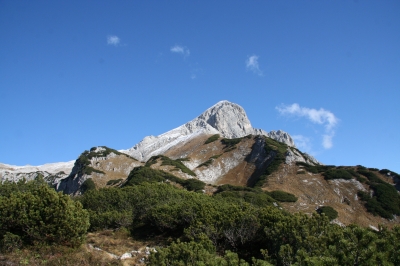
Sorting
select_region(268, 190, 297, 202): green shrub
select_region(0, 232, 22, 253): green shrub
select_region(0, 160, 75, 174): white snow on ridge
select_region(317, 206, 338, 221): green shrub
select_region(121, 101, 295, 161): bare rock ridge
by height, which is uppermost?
select_region(121, 101, 295, 161): bare rock ridge

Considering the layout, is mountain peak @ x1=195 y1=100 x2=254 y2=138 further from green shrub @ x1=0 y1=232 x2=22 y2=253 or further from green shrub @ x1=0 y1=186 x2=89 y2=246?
green shrub @ x1=0 y1=232 x2=22 y2=253

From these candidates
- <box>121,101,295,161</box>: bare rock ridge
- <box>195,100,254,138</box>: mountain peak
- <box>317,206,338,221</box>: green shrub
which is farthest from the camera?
<box>195,100,254,138</box>: mountain peak

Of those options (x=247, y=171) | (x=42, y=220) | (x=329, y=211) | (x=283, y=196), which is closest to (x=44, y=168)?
(x=247, y=171)

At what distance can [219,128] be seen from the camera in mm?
165375

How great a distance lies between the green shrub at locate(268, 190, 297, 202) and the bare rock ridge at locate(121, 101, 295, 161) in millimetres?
77338

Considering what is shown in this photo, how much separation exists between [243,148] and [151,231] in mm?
72611

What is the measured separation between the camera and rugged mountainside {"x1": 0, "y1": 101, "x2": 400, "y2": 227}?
60.8 metres

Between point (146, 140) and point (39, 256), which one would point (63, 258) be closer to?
point (39, 256)

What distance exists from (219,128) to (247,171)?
257 ft

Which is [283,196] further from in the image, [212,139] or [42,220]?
[212,139]

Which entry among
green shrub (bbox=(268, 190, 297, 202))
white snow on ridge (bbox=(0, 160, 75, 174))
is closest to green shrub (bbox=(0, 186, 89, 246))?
green shrub (bbox=(268, 190, 297, 202))

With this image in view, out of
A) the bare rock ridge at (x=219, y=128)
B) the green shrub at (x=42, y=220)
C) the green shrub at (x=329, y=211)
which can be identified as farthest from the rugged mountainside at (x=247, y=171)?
the green shrub at (x=42, y=220)

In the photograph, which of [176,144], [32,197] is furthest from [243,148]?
[32,197]

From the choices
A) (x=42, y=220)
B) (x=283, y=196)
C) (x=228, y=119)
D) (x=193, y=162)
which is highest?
(x=228, y=119)
